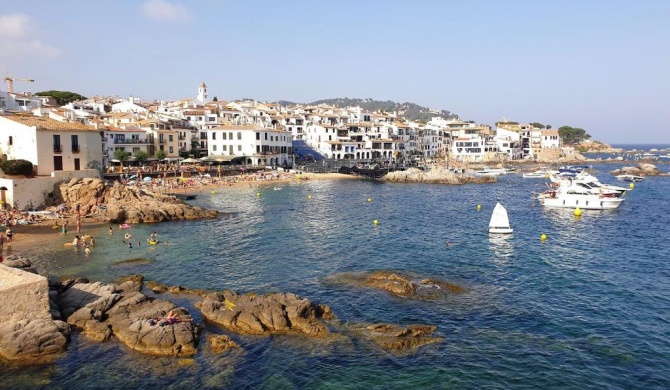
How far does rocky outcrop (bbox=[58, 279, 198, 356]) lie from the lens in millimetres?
21500

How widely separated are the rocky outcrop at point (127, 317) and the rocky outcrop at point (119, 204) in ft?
77.6

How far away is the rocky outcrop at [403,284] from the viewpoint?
2839 cm

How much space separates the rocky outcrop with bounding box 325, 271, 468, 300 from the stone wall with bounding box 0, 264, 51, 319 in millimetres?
15805

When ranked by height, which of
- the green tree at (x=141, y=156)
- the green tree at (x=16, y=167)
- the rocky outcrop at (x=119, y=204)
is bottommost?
the rocky outcrop at (x=119, y=204)

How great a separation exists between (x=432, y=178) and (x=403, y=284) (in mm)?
71327

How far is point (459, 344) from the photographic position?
868 inches

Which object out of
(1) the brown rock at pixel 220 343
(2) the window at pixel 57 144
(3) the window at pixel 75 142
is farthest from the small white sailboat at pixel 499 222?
(2) the window at pixel 57 144

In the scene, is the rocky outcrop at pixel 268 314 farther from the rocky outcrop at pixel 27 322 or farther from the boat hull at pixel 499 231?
the boat hull at pixel 499 231

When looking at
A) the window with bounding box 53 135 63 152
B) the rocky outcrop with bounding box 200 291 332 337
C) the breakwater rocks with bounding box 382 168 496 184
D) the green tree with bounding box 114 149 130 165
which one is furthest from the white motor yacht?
the green tree with bounding box 114 149 130 165

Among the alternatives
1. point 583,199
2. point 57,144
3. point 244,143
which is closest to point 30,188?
point 57,144

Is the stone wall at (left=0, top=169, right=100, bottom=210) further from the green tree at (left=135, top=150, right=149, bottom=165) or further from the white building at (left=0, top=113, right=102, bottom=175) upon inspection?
the green tree at (left=135, top=150, right=149, bottom=165)

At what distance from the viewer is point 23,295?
22438mm

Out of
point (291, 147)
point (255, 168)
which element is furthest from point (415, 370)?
point (291, 147)

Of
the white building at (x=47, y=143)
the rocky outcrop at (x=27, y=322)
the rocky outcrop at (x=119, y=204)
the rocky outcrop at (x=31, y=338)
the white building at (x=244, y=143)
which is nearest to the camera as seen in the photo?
the rocky outcrop at (x=31, y=338)
